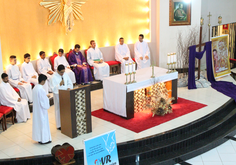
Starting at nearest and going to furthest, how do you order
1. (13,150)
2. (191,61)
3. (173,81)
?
(13,150) < (173,81) < (191,61)

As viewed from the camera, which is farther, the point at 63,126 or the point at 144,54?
the point at 144,54

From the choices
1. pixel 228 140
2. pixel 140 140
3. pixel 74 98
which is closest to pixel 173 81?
pixel 228 140

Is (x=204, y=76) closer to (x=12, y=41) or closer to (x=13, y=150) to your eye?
(x=12, y=41)

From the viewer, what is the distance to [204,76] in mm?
10789

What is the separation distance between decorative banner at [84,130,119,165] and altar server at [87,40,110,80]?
5700mm

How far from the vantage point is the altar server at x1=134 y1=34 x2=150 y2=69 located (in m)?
11.8

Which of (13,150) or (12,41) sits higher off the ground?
(12,41)

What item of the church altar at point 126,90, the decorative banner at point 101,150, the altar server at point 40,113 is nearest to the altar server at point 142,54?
the church altar at point 126,90

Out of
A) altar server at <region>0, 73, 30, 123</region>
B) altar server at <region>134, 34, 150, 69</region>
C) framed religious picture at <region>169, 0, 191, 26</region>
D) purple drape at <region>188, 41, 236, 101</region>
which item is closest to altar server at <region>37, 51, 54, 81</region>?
altar server at <region>0, 73, 30, 123</region>

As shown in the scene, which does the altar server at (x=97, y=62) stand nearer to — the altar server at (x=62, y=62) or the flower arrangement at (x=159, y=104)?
the altar server at (x=62, y=62)

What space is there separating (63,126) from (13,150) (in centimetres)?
114

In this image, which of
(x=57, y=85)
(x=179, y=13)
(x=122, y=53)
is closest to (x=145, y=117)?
(x=57, y=85)

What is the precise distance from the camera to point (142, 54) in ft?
39.4

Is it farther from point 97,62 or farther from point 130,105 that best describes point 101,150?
point 97,62
